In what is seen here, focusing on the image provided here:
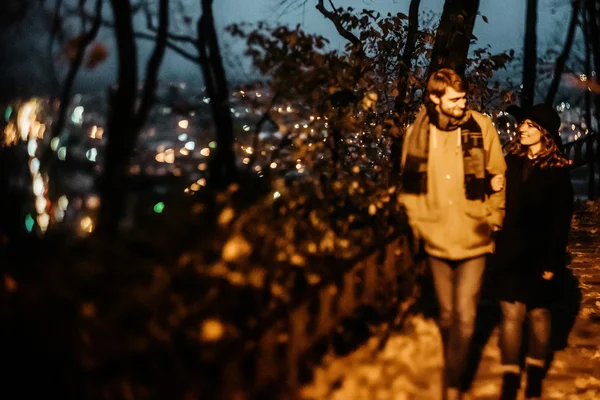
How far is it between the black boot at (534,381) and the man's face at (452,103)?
173 centimetres

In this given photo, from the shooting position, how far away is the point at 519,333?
180 inches

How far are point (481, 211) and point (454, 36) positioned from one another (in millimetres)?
3767

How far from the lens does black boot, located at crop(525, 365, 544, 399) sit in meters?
4.51

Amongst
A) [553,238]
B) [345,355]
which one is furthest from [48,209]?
[553,238]

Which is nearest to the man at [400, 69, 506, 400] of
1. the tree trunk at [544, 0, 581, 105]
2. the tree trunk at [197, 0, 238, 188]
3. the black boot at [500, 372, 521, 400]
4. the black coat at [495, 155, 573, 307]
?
the black coat at [495, 155, 573, 307]

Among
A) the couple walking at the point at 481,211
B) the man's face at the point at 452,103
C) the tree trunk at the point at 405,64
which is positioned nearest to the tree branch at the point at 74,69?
the tree trunk at the point at 405,64

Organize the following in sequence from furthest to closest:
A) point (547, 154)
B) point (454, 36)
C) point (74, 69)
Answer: point (454, 36)
point (74, 69)
point (547, 154)

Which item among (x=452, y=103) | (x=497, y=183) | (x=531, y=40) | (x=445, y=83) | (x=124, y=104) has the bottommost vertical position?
(x=497, y=183)

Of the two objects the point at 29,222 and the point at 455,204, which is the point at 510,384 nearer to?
the point at 455,204

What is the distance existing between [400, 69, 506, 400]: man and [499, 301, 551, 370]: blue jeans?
378 millimetres

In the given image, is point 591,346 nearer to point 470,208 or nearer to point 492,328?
point 492,328

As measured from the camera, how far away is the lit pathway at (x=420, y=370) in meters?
4.24

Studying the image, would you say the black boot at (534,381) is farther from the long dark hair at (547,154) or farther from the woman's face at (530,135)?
the woman's face at (530,135)

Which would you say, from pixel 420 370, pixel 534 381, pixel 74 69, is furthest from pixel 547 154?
pixel 74 69
